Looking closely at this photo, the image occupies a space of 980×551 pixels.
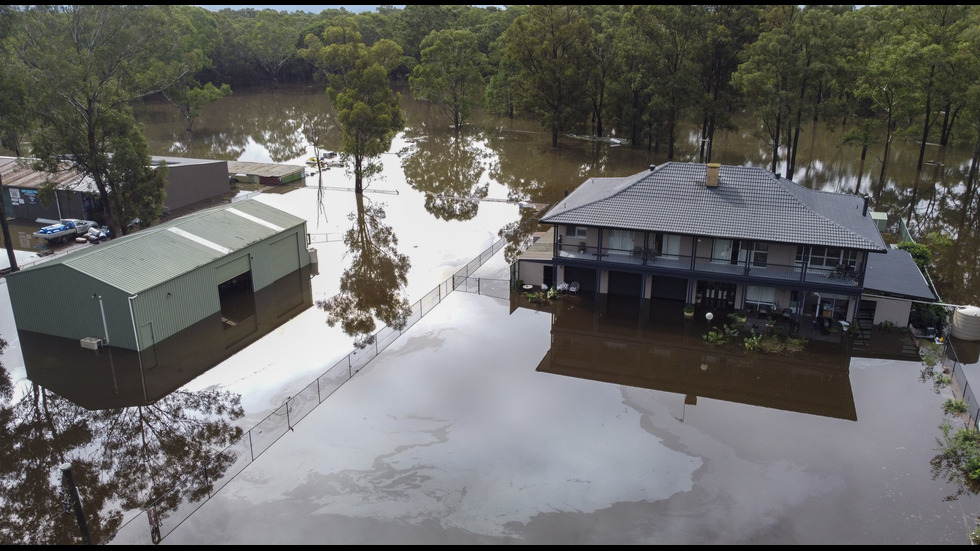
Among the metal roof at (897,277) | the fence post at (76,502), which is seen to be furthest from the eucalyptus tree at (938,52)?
the fence post at (76,502)

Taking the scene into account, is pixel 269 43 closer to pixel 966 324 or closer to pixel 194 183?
pixel 194 183

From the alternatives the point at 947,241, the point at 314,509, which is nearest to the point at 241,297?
the point at 314,509

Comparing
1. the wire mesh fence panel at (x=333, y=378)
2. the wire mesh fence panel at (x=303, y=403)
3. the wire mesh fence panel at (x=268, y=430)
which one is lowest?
the wire mesh fence panel at (x=268, y=430)

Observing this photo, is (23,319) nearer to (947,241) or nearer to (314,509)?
(314,509)

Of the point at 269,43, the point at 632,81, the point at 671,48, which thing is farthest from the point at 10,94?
the point at 269,43

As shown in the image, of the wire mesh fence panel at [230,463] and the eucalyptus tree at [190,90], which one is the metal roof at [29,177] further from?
the wire mesh fence panel at [230,463]

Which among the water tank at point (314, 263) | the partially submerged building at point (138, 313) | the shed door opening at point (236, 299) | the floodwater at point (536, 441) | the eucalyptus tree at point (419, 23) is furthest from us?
the eucalyptus tree at point (419, 23)
